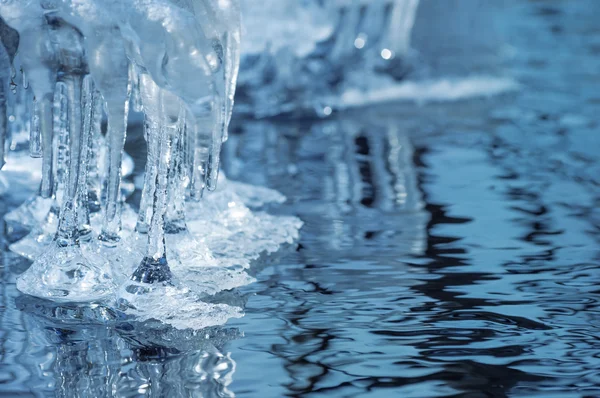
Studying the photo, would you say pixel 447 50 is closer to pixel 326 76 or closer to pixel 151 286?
pixel 326 76

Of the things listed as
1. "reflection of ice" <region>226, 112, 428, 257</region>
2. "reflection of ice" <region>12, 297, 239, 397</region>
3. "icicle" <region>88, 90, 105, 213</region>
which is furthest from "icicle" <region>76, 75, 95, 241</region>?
"reflection of ice" <region>226, 112, 428, 257</region>

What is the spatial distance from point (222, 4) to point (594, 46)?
770 cm

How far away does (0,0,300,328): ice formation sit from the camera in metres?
3.00

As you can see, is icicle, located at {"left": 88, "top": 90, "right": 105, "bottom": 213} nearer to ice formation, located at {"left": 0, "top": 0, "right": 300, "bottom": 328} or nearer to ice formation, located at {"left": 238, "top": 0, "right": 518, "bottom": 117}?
Result: ice formation, located at {"left": 0, "top": 0, "right": 300, "bottom": 328}

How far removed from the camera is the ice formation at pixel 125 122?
9.86 feet

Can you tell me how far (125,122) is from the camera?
321cm

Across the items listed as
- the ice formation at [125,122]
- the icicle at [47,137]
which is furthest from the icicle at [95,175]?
the icicle at [47,137]

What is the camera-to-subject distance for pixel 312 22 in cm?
816

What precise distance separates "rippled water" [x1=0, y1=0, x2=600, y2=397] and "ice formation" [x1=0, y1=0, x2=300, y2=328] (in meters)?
0.11

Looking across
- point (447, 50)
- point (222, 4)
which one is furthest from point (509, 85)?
point (222, 4)

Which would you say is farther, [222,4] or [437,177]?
[437,177]

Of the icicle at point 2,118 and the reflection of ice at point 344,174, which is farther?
the reflection of ice at point 344,174

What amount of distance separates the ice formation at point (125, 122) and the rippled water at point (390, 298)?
0.11 metres

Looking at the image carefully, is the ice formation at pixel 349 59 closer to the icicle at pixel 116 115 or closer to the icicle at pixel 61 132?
the icicle at pixel 61 132
